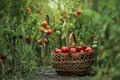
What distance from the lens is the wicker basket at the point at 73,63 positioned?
15.3ft

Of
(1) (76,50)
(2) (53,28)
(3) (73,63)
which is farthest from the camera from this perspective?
(2) (53,28)

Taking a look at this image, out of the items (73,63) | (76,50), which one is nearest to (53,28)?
(76,50)

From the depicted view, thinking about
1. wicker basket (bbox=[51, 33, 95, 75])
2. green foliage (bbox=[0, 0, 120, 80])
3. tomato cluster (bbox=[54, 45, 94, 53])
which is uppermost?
green foliage (bbox=[0, 0, 120, 80])

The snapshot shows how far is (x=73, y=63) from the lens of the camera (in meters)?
4.66

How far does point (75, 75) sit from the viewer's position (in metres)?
Result: 4.77

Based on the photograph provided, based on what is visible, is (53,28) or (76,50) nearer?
(76,50)

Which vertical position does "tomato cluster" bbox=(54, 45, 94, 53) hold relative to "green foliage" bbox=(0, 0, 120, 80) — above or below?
below

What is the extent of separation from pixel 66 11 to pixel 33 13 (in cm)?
51

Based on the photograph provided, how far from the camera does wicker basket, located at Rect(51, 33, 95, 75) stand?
4.65m

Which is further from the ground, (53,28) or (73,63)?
(53,28)

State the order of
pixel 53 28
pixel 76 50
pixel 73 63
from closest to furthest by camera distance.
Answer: pixel 73 63 → pixel 76 50 → pixel 53 28

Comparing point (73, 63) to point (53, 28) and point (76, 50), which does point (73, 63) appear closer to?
point (76, 50)

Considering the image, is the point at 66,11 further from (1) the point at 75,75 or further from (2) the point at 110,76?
(2) the point at 110,76

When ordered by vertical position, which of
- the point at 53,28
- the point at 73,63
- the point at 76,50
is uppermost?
the point at 53,28
